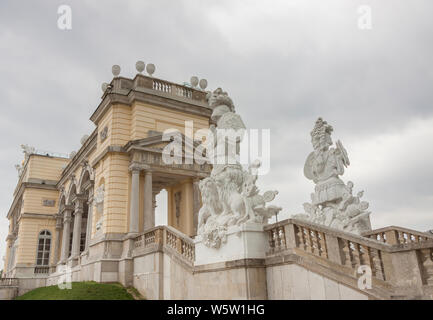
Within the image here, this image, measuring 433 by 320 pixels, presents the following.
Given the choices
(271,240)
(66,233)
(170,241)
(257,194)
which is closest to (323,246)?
(271,240)

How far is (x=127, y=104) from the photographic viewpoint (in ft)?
61.2

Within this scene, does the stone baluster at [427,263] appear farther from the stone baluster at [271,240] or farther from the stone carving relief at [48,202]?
the stone carving relief at [48,202]

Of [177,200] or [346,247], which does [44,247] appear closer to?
[177,200]

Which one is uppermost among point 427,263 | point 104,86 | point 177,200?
point 104,86

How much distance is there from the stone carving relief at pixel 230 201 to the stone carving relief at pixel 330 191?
1839 mm

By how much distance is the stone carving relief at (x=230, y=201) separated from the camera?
309 inches

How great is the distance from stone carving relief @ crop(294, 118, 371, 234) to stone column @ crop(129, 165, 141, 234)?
30.3 ft

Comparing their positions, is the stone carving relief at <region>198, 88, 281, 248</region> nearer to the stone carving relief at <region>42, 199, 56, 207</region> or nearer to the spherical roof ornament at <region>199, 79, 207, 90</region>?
the spherical roof ornament at <region>199, 79, 207, 90</region>

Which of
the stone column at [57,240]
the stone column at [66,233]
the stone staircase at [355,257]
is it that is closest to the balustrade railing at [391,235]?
the stone staircase at [355,257]

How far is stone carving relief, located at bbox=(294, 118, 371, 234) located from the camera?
29.2ft

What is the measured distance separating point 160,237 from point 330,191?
623 centimetres

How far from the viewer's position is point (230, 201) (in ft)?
26.6

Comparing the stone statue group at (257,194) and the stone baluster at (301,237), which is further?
the stone statue group at (257,194)
